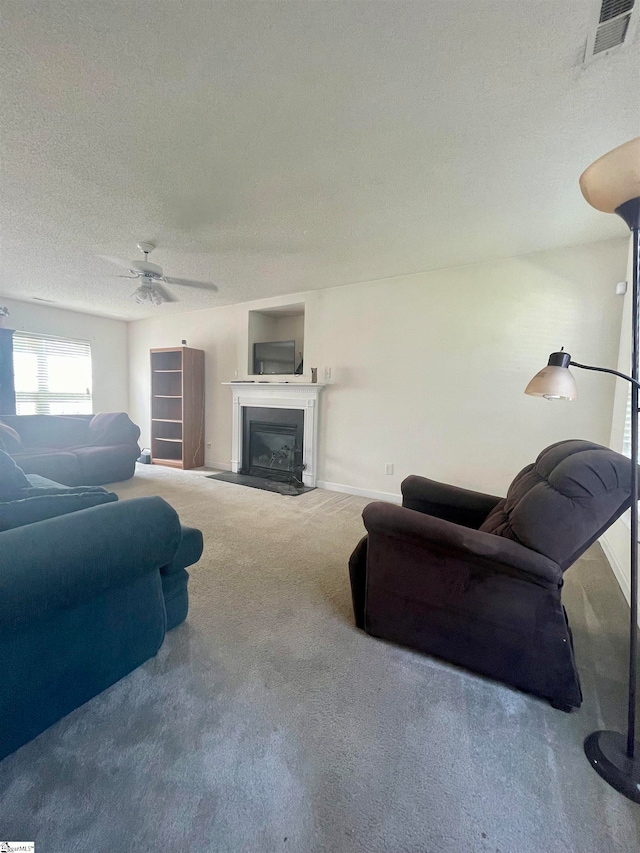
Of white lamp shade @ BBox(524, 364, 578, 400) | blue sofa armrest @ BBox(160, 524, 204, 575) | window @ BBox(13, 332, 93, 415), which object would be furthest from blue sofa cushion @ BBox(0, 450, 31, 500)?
window @ BBox(13, 332, 93, 415)

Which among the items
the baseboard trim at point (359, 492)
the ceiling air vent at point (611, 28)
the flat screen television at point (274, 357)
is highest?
the ceiling air vent at point (611, 28)

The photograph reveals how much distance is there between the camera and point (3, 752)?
3.30ft

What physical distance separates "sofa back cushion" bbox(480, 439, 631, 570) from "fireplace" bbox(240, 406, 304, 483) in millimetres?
3233

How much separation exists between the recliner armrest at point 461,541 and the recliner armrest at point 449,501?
0.60 metres

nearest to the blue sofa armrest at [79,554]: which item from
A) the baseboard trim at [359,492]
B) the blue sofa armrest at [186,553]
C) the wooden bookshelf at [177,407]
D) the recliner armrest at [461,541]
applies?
the blue sofa armrest at [186,553]

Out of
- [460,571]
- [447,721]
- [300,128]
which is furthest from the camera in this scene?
[300,128]

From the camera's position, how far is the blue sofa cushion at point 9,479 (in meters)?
1.27

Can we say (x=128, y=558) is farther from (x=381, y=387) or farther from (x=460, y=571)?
(x=381, y=387)

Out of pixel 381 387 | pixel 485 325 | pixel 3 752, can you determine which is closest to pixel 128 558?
pixel 3 752

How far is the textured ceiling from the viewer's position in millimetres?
1206

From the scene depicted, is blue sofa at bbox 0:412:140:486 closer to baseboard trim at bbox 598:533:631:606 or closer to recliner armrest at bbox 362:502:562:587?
recliner armrest at bbox 362:502:562:587

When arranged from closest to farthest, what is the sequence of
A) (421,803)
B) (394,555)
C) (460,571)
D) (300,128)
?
(421,803) → (460,571) → (394,555) → (300,128)

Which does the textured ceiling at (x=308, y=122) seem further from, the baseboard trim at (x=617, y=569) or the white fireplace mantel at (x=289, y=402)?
the baseboard trim at (x=617, y=569)

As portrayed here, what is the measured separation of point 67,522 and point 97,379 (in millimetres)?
5993
